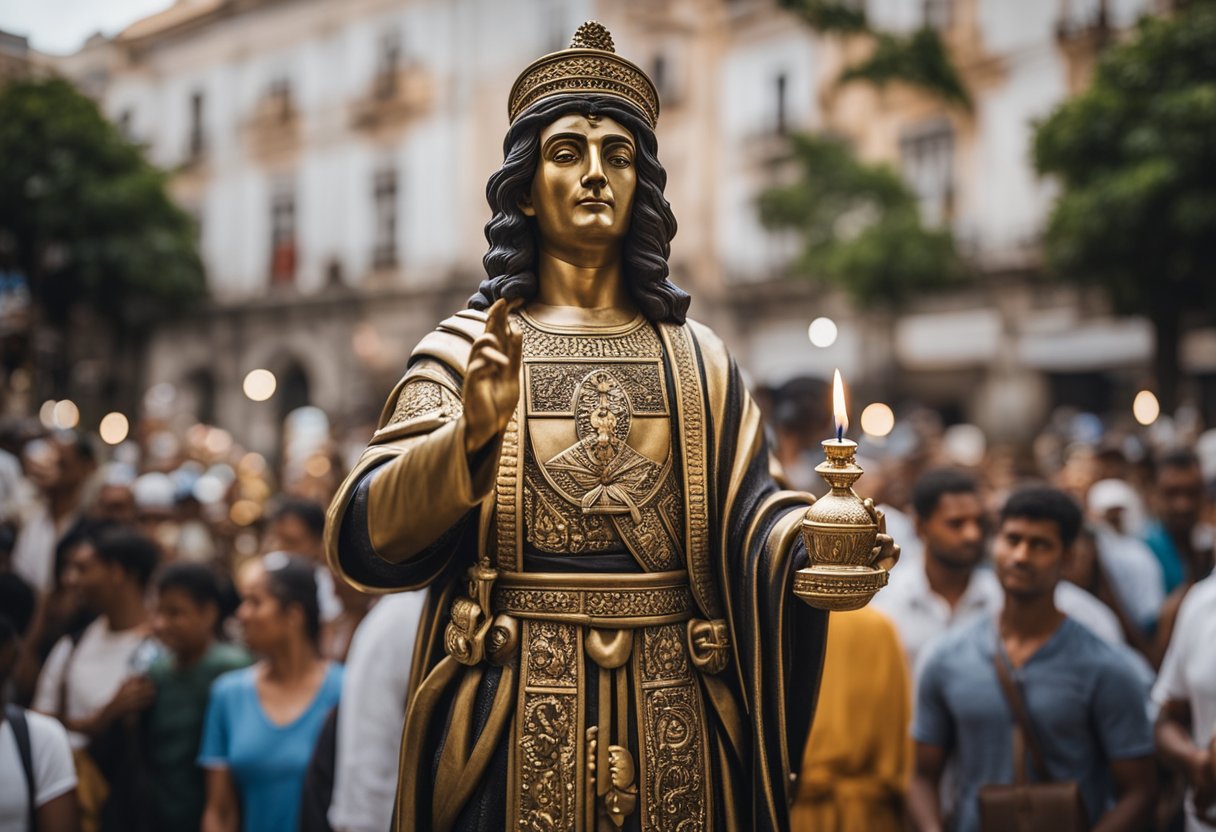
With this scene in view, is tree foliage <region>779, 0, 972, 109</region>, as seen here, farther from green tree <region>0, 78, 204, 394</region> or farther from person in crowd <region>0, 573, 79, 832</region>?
green tree <region>0, 78, 204, 394</region>

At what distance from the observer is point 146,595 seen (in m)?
5.13

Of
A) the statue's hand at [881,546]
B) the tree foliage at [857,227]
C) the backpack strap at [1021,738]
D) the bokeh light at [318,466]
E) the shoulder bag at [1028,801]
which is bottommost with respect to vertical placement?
the shoulder bag at [1028,801]

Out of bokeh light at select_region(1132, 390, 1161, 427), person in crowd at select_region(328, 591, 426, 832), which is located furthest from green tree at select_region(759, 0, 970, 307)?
person in crowd at select_region(328, 591, 426, 832)

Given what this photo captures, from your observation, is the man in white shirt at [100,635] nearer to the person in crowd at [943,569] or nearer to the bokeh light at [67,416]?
the person in crowd at [943,569]

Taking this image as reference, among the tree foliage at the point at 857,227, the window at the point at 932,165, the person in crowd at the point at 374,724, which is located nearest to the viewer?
the person in crowd at the point at 374,724

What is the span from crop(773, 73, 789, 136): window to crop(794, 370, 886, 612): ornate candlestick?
22.9 metres

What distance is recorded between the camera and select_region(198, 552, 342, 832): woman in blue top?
4.25 meters

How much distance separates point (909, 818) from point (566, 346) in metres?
2.28

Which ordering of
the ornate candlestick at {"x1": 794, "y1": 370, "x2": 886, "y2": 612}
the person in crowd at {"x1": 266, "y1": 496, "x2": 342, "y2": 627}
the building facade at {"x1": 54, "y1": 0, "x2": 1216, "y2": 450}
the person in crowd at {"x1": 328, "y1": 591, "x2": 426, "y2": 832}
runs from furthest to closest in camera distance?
the building facade at {"x1": 54, "y1": 0, "x2": 1216, "y2": 450}, the person in crowd at {"x1": 266, "y1": 496, "x2": 342, "y2": 627}, the person in crowd at {"x1": 328, "y1": 591, "x2": 426, "y2": 832}, the ornate candlestick at {"x1": 794, "y1": 370, "x2": 886, "y2": 612}

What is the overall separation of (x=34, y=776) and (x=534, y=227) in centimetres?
229

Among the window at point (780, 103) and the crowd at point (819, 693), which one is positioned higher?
the window at point (780, 103)

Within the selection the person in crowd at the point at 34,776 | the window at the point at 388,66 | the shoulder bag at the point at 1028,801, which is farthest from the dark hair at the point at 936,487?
the window at the point at 388,66

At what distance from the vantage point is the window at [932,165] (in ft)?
72.4

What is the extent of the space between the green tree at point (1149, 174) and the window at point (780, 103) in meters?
10.5
